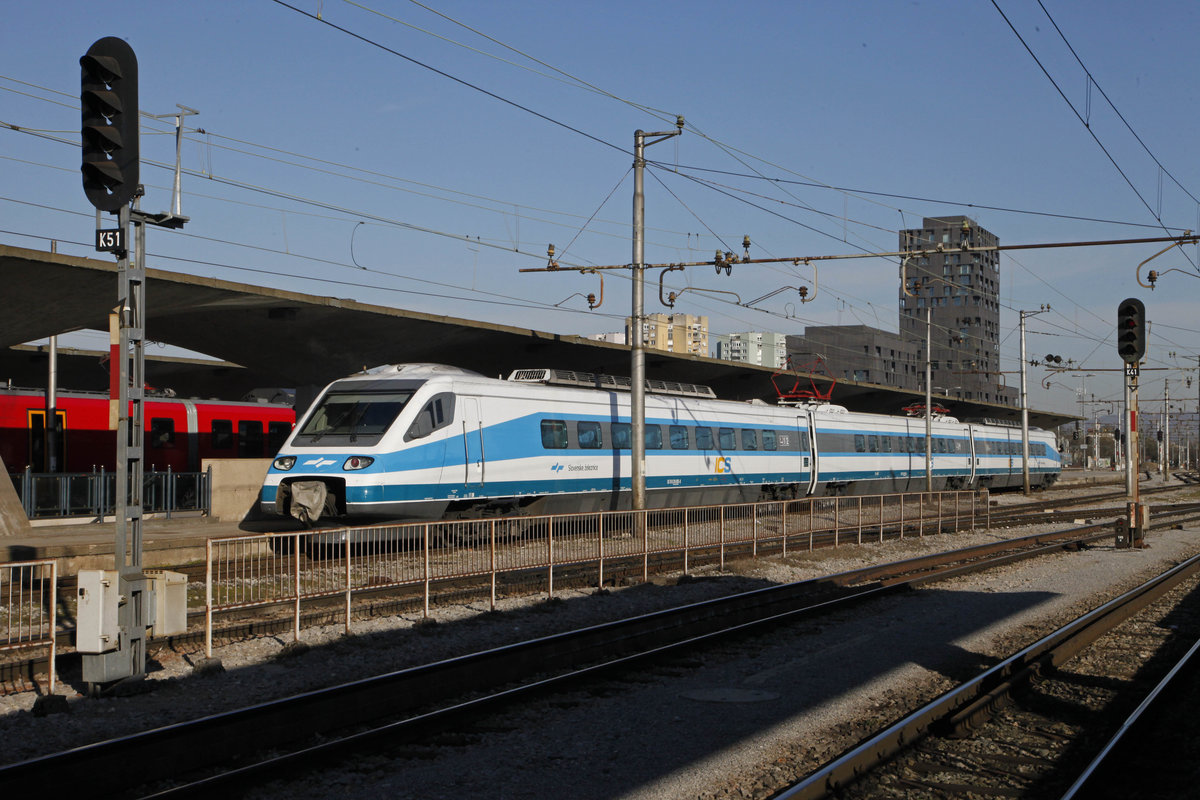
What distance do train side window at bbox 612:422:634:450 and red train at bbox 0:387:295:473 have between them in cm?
1170

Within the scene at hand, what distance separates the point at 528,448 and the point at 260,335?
324 inches

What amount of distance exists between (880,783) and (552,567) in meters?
8.63

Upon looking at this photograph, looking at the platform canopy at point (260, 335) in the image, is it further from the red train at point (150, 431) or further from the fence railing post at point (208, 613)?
the fence railing post at point (208, 613)

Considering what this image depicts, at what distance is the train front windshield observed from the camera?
19.3m

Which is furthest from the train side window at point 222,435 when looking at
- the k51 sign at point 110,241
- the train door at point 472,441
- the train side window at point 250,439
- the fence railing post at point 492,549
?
Result: the k51 sign at point 110,241

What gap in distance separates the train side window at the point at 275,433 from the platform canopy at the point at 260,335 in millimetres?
1392

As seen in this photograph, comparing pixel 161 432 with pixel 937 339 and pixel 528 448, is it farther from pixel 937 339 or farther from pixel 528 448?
pixel 937 339

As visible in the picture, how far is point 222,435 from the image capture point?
1184 inches

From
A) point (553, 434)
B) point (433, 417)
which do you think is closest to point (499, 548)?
point (433, 417)

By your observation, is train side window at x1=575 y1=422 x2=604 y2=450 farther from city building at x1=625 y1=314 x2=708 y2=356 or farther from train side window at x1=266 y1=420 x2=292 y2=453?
train side window at x1=266 y1=420 x2=292 y2=453

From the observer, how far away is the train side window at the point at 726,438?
93.9ft

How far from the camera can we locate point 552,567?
616 inches

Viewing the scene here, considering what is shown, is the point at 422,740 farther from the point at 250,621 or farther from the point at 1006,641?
the point at 1006,641

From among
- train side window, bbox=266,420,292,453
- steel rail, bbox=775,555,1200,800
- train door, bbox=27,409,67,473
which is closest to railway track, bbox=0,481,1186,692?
steel rail, bbox=775,555,1200,800
